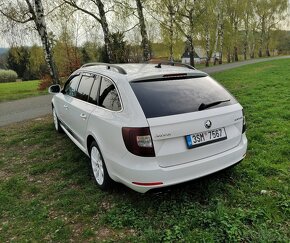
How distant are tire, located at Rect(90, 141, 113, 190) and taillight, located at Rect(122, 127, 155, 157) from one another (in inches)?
32.6

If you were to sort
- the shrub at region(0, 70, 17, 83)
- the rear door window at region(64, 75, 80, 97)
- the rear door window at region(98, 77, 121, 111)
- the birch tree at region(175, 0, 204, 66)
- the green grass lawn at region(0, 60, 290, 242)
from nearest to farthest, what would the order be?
the green grass lawn at region(0, 60, 290, 242) < the rear door window at region(98, 77, 121, 111) < the rear door window at region(64, 75, 80, 97) < the birch tree at region(175, 0, 204, 66) < the shrub at region(0, 70, 17, 83)

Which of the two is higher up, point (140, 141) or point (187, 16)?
point (187, 16)

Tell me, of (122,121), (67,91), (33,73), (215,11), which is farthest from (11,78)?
(122,121)

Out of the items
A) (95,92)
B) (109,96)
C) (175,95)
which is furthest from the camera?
(95,92)

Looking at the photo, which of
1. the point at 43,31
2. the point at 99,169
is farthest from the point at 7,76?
the point at 99,169

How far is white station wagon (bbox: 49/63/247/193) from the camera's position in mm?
3061

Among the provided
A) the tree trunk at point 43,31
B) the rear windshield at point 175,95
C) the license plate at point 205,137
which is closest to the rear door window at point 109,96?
the rear windshield at point 175,95

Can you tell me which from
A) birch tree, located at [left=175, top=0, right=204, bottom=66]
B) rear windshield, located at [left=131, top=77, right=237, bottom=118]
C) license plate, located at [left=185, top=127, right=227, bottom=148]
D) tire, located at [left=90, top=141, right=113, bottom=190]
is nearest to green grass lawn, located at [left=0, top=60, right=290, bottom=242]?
tire, located at [left=90, top=141, right=113, bottom=190]

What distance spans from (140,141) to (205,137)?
792 millimetres

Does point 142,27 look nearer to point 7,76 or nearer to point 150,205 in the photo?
point 150,205

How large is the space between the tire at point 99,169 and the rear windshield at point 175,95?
1054 mm

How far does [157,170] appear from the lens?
304 centimetres

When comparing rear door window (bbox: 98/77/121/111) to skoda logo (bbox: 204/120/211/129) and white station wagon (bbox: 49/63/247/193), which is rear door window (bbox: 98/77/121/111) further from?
skoda logo (bbox: 204/120/211/129)

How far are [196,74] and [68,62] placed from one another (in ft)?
60.7
